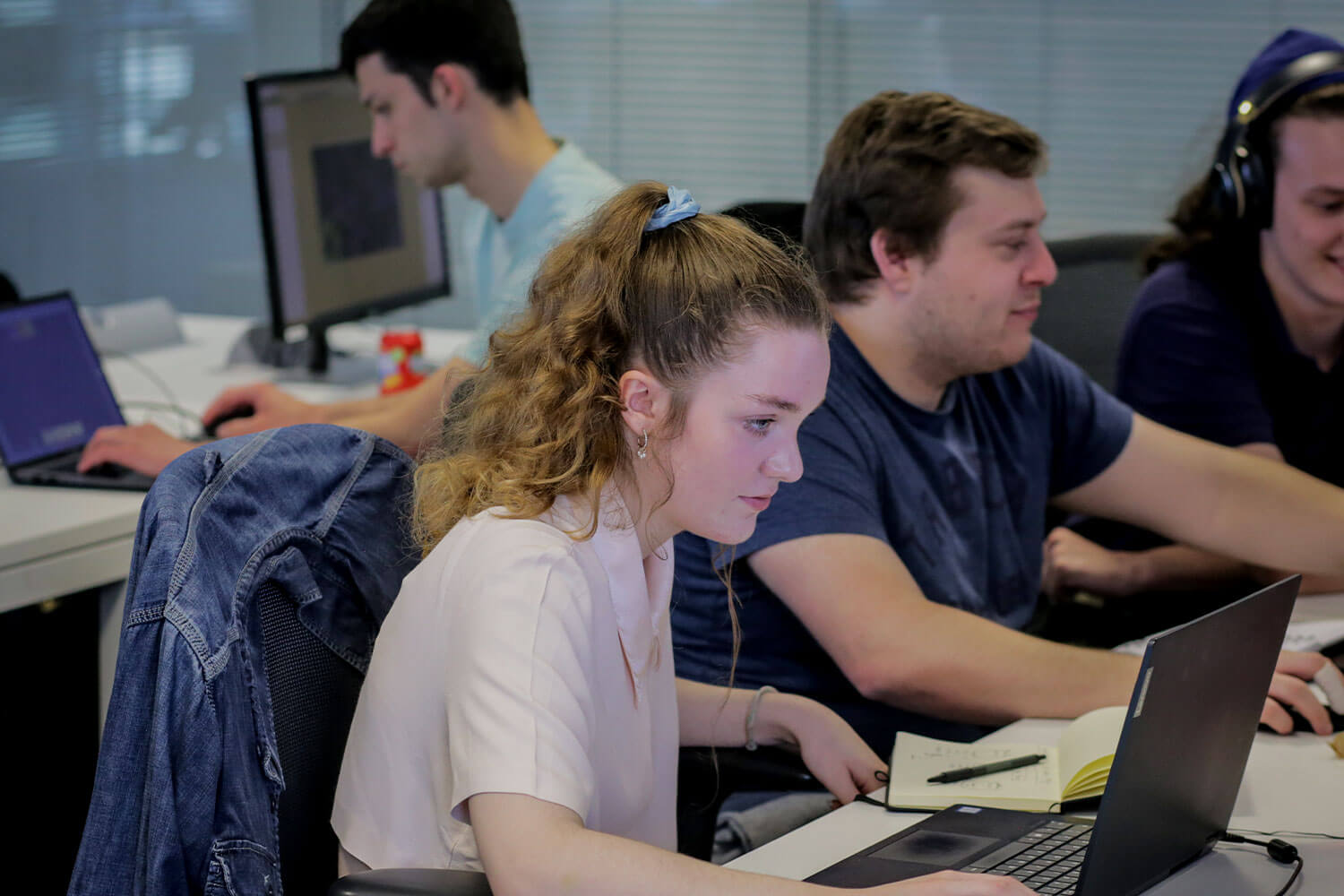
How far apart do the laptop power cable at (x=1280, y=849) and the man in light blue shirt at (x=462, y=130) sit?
4.52 feet

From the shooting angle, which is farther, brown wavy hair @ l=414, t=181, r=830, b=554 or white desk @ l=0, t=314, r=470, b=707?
Result: white desk @ l=0, t=314, r=470, b=707

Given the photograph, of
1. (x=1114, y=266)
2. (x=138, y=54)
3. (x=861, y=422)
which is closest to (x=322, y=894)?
(x=861, y=422)

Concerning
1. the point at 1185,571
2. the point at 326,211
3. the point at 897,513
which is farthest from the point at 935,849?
the point at 326,211

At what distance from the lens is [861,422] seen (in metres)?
1.51

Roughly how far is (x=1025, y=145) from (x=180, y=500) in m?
1.02

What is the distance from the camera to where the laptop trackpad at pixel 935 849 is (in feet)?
3.27

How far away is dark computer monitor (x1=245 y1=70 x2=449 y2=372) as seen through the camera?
8.00 ft

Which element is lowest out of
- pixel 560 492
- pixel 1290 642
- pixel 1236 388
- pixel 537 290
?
pixel 1290 642

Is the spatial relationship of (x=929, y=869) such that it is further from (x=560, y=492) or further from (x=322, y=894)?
(x=322, y=894)

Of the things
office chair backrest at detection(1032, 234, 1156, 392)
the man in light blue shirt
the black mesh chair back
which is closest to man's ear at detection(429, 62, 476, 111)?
the man in light blue shirt

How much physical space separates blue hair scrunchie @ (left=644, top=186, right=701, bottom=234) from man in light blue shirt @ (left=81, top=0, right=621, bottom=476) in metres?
1.12

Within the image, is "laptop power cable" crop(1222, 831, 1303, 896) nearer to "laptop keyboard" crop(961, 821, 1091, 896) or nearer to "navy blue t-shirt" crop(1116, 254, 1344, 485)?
"laptop keyboard" crop(961, 821, 1091, 896)

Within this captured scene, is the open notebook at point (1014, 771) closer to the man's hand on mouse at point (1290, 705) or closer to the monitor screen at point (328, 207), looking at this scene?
the man's hand on mouse at point (1290, 705)

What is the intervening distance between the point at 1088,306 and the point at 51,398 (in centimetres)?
154
